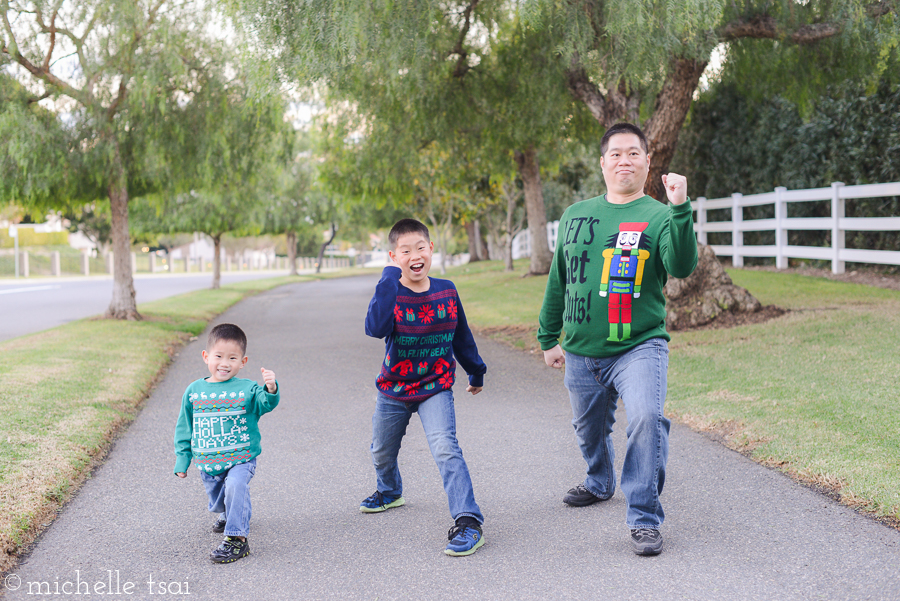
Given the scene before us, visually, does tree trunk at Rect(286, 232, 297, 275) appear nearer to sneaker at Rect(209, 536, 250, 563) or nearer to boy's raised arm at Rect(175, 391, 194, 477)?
boy's raised arm at Rect(175, 391, 194, 477)

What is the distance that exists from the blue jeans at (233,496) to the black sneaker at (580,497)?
67.6 inches

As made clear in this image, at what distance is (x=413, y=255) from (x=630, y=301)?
1.07 metres

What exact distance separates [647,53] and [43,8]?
9.37 metres

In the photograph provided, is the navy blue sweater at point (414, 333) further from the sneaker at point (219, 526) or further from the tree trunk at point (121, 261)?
the tree trunk at point (121, 261)

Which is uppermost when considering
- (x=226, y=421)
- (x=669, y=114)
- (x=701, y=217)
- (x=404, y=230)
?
(x=669, y=114)

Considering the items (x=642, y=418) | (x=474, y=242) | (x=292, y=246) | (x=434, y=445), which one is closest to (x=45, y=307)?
(x=434, y=445)

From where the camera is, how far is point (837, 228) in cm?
1353

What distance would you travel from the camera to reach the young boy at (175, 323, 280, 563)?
12.3 ft

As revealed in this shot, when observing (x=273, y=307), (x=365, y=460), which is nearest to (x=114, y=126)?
(x=273, y=307)

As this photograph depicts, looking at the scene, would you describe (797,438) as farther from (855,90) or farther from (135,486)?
(855,90)

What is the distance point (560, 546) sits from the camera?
3711 mm

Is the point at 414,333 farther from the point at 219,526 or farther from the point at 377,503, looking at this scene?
the point at 219,526

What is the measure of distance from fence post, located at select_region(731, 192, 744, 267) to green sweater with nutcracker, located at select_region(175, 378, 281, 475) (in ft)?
50.2

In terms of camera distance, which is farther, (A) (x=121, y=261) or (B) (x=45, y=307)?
(B) (x=45, y=307)
